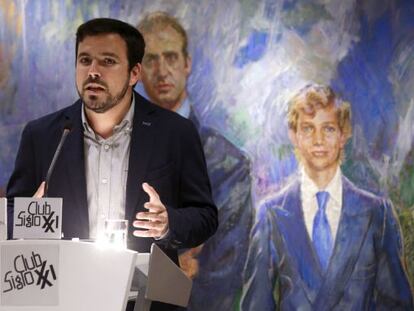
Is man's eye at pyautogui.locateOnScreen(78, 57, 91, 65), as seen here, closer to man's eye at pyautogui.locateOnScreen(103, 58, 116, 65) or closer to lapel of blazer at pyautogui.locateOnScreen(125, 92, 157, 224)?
man's eye at pyautogui.locateOnScreen(103, 58, 116, 65)

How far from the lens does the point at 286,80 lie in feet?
14.4

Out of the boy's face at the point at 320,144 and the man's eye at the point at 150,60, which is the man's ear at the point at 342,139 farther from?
the man's eye at the point at 150,60

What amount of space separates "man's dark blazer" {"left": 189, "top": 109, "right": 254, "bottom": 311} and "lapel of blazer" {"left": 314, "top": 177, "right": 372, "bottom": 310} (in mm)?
477

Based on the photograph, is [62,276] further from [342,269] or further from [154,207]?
[342,269]

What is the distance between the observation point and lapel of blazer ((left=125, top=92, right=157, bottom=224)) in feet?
9.69

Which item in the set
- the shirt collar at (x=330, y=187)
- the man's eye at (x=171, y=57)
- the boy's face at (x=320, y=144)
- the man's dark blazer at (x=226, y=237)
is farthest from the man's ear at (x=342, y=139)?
the man's eye at (x=171, y=57)

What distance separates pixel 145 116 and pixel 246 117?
1.32m

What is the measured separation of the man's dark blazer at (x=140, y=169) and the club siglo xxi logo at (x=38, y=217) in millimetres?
569

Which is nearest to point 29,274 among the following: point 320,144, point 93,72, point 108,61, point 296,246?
point 93,72

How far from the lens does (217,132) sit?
4.39m

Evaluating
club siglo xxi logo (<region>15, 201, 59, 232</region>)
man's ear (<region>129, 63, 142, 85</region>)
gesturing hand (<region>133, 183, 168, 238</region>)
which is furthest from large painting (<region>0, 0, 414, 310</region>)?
club siglo xxi logo (<region>15, 201, 59, 232</region>)

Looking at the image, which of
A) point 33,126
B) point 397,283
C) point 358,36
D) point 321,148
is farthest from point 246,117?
point 33,126

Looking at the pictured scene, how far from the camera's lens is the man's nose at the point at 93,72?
10.1 ft

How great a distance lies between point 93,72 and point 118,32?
0.81ft
